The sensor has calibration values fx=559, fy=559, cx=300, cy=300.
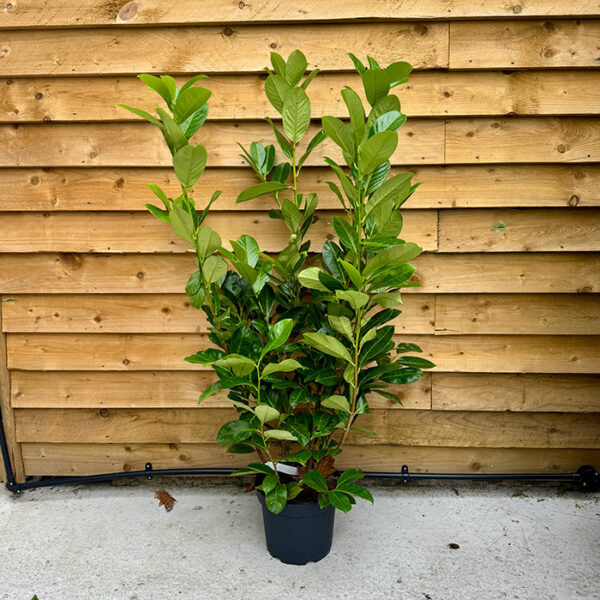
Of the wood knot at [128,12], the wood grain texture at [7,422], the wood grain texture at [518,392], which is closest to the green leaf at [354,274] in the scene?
the wood grain texture at [518,392]

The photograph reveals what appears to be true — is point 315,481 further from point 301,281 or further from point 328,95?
point 328,95

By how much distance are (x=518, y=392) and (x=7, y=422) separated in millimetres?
1873

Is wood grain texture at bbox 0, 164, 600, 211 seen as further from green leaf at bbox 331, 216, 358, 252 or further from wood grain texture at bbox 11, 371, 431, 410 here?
wood grain texture at bbox 11, 371, 431, 410

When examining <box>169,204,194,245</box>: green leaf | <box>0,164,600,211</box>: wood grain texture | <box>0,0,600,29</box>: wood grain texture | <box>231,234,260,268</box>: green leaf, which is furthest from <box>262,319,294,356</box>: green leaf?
<box>0,0,600,29</box>: wood grain texture

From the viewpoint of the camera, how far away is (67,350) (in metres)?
2.02

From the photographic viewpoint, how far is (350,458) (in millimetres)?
2068

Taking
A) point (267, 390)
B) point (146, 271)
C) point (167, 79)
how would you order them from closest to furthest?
point (167, 79) < point (267, 390) < point (146, 271)

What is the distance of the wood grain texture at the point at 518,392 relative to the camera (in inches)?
78.2

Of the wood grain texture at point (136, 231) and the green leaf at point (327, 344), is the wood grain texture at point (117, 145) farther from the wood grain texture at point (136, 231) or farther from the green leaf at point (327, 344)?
the green leaf at point (327, 344)

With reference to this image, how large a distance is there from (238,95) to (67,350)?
3.55ft

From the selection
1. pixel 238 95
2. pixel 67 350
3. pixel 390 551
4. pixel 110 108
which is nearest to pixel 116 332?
pixel 67 350

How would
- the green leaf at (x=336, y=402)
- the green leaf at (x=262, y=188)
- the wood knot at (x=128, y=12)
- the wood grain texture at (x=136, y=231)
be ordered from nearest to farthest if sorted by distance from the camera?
the green leaf at (x=336, y=402) < the green leaf at (x=262, y=188) < the wood knot at (x=128, y=12) < the wood grain texture at (x=136, y=231)

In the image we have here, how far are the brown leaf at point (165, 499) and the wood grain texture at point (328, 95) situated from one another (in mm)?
1326

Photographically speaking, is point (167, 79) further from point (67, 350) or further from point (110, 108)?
point (67, 350)
